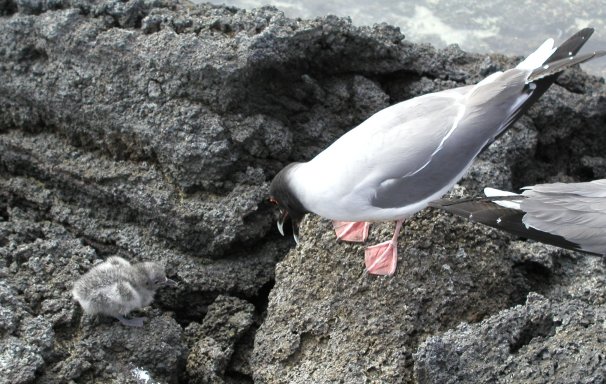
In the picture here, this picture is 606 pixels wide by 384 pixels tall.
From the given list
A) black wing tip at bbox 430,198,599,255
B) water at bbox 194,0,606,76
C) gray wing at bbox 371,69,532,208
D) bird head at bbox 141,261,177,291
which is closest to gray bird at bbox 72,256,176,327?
bird head at bbox 141,261,177,291

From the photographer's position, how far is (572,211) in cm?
374

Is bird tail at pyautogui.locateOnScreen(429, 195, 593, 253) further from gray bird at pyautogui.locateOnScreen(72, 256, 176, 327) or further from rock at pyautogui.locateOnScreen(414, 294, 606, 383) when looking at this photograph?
gray bird at pyautogui.locateOnScreen(72, 256, 176, 327)

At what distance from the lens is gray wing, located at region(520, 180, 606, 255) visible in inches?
143

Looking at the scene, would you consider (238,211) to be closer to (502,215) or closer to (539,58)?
(502,215)

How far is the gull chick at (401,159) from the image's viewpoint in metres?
4.07

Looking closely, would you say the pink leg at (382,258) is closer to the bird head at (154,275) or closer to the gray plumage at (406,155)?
the gray plumage at (406,155)

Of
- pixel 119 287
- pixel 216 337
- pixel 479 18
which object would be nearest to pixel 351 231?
pixel 216 337

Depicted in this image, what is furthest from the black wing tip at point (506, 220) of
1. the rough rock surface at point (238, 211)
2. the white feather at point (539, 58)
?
the white feather at point (539, 58)

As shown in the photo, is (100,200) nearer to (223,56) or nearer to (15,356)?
(223,56)

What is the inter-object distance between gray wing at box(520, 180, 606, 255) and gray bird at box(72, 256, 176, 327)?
1.65 meters

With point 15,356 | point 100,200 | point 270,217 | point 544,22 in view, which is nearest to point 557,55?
point 270,217

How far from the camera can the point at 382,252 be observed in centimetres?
397

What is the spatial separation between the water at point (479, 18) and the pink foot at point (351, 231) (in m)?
3.93

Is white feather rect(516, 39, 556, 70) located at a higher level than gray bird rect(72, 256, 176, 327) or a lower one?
higher
